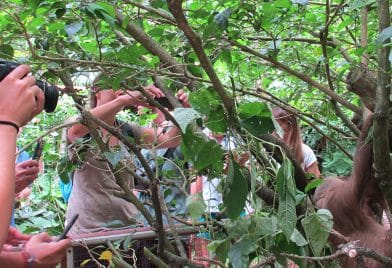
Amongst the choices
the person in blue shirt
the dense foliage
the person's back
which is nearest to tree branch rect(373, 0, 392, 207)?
the dense foliage

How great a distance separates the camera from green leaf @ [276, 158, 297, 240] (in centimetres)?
112

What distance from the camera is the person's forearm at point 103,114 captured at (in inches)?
78.8

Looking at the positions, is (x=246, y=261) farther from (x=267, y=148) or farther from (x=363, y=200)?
(x=363, y=200)

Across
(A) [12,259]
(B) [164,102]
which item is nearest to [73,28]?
(B) [164,102]

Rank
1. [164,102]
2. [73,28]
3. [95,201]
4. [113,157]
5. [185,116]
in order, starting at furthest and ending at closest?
[95,201] → [164,102] → [113,157] → [73,28] → [185,116]

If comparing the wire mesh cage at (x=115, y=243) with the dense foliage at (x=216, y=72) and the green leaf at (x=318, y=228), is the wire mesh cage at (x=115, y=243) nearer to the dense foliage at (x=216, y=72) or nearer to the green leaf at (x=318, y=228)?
the dense foliage at (x=216, y=72)

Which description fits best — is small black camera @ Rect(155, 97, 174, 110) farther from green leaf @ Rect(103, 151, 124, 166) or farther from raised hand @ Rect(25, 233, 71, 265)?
raised hand @ Rect(25, 233, 71, 265)

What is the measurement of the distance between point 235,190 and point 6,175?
470 mm

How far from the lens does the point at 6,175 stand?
1080mm

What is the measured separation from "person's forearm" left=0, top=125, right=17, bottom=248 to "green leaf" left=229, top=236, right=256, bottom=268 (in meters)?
0.48

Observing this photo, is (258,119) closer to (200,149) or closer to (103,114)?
(200,149)

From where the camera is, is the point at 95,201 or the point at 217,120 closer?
the point at 217,120

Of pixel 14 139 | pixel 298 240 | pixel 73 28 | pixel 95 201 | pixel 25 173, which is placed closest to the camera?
pixel 14 139

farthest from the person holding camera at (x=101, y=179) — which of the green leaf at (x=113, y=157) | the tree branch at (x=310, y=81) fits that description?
the tree branch at (x=310, y=81)
